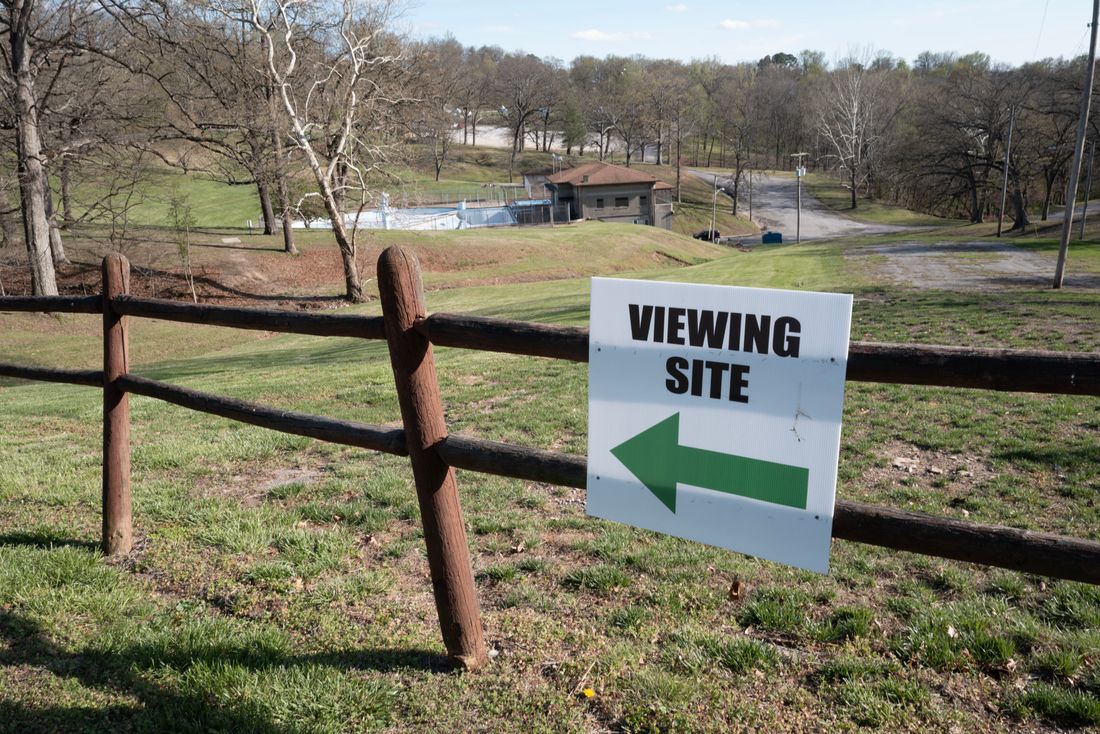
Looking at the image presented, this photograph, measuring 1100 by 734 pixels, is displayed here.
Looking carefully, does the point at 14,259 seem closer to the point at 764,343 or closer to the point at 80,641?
the point at 80,641

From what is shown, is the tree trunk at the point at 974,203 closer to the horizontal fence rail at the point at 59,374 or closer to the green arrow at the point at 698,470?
the horizontal fence rail at the point at 59,374

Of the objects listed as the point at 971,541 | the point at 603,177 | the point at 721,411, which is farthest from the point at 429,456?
the point at 603,177

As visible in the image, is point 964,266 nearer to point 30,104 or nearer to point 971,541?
point 971,541

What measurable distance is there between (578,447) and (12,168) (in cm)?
2697

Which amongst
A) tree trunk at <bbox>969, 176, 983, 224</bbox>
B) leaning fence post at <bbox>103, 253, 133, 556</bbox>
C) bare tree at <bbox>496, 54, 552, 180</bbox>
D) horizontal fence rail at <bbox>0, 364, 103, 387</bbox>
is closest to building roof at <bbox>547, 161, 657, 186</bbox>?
tree trunk at <bbox>969, 176, 983, 224</bbox>

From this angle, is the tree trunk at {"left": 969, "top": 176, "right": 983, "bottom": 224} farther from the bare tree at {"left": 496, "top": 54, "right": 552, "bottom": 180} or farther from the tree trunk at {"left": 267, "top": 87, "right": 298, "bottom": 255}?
the bare tree at {"left": 496, "top": 54, "right": 552, "bottom": 180}

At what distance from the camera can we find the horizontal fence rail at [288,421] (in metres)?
3.62

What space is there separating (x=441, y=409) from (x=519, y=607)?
1.26m

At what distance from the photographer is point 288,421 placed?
405 centimetres

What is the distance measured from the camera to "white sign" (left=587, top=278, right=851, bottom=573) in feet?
8.29

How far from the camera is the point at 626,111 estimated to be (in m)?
107

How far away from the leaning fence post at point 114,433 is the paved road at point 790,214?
6762 cm

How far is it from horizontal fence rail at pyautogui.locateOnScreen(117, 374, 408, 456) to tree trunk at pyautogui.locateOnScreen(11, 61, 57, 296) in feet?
75.5

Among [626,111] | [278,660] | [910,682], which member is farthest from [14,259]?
[626,111]
